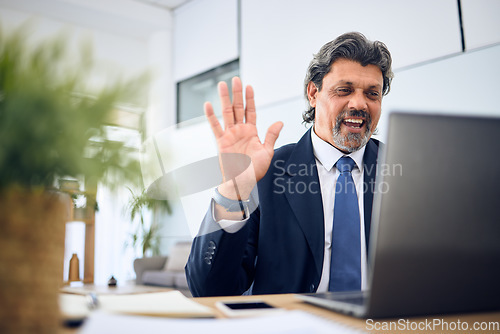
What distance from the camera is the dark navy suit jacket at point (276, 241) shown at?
124 cm

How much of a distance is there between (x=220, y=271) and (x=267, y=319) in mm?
757

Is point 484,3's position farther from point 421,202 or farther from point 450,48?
point 421,202

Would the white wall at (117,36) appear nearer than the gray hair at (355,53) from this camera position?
No

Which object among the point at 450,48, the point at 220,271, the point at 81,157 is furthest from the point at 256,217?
the point at 450,48

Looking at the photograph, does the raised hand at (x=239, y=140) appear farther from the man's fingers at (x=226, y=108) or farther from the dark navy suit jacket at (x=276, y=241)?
the dark navy suit jacket at (x=276, y=241)

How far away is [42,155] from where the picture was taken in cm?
44

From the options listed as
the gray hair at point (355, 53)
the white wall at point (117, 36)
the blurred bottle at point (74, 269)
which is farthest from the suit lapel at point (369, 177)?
the blurred bottle at point (74, 269)

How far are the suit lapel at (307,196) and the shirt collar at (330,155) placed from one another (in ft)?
0.13

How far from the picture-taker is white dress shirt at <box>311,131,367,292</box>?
1403 millimetres

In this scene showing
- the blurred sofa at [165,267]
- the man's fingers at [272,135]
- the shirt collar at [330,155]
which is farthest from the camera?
the blurred sofa at [165,267]

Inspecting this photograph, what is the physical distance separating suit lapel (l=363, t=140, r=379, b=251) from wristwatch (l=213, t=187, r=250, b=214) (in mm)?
524

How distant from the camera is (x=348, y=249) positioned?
1.39 metres

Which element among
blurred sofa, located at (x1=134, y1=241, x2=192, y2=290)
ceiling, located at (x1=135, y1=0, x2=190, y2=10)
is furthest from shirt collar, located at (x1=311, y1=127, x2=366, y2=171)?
ceiling, located at (x1=135, y1=0, x2=190, y2=10)

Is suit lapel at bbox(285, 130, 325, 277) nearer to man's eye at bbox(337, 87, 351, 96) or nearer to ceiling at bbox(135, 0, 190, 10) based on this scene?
man's eye at bbox(337, 87, 351, 96)
